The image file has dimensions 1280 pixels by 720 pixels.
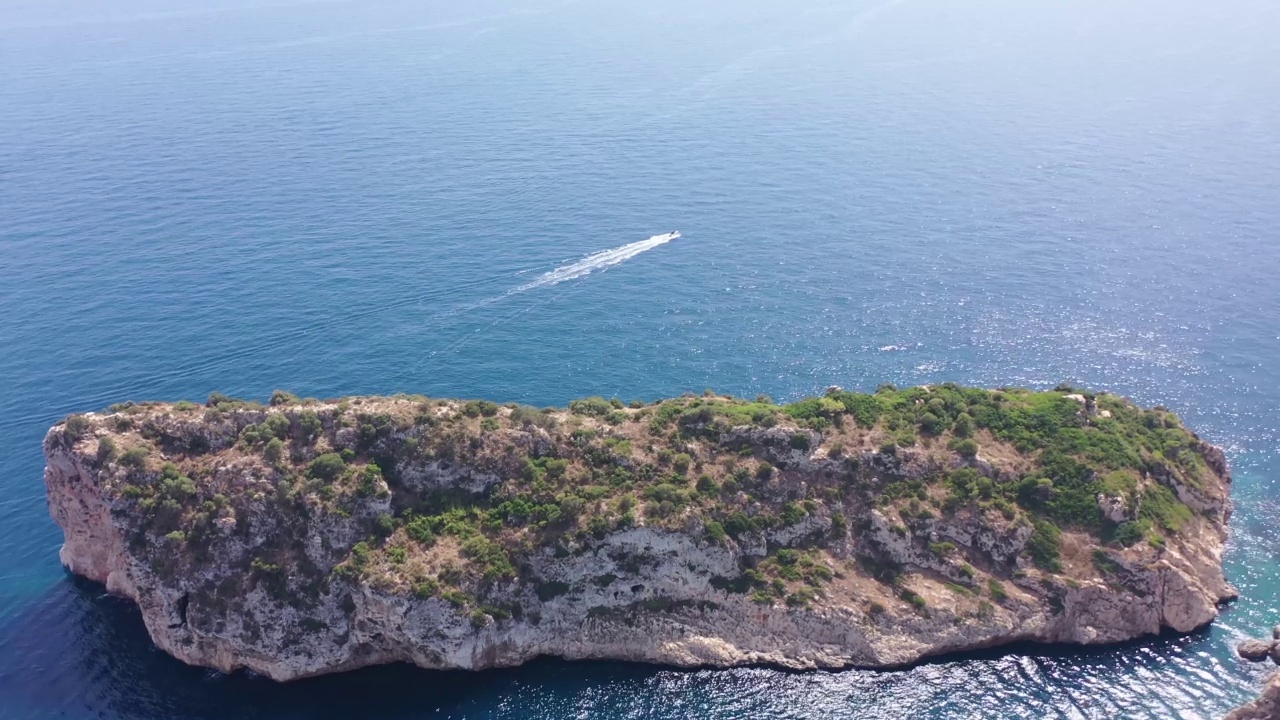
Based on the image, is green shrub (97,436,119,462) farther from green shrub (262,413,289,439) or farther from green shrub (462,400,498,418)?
green shrub (462,400,498,418)

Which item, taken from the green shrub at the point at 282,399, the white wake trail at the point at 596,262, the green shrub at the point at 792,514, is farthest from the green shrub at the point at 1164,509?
the white wake trail at the point at 596,262

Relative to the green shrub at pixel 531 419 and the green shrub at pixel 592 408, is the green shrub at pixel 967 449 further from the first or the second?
the green shrub at pixel 531 419

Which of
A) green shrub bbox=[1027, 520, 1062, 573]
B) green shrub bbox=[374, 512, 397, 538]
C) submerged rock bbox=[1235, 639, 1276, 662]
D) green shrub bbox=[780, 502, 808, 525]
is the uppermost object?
green shrub bbox=[374, 512, 397, 538]

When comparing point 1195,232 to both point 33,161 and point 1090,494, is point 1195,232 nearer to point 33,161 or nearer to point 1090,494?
point 1090,494

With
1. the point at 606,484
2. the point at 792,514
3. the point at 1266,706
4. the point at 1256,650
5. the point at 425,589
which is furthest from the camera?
the point at 606,484

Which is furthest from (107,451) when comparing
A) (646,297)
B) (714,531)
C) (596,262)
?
(596,262)

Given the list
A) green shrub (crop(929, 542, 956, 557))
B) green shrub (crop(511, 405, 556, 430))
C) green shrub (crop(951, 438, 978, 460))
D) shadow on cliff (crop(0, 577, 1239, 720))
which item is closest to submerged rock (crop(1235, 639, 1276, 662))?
shadow on cliff (crop(0, 577, 1239, 720))

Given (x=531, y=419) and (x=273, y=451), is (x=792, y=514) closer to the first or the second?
(x=531, y=419)
